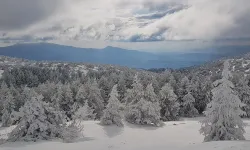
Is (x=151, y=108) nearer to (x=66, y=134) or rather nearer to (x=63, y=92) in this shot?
(x=66, y=134)

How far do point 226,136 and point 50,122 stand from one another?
14.5m

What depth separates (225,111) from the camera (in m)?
24.8

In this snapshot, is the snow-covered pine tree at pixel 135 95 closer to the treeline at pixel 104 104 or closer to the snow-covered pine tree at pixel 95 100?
the treeline at pixel 104 104

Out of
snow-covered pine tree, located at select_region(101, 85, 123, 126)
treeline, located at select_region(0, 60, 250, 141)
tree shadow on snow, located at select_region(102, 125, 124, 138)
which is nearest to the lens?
treeline, located at select_region(0, 60, 250, 141)

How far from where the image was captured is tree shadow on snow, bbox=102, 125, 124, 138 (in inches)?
1430

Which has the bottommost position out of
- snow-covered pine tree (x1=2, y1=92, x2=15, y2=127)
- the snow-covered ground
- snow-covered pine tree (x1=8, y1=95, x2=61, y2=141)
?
snow-covered pine tree (x1=2, y1=92, x2=15, y2=127)

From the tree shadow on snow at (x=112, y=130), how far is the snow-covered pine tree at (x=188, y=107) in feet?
89.9

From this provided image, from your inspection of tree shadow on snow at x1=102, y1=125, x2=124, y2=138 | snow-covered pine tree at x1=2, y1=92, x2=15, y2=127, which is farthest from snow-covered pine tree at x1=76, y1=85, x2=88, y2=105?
tree shadow on snow at x1=102, y1=125, x2=124, y2=138

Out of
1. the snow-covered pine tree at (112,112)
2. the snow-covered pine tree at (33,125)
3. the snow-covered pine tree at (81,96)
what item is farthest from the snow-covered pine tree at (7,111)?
the snow-covered pine tree at (33,125)

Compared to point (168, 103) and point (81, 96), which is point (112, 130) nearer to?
point (81, 96)

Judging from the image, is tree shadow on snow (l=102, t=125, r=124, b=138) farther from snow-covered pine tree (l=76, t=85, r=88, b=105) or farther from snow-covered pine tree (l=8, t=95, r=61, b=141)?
snow-covered pine tree (l=76, t=85, r=88, b=105)

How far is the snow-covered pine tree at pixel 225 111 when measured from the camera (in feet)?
80.6

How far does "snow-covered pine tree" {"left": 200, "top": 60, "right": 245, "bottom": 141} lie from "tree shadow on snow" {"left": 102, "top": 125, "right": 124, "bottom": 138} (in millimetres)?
13620

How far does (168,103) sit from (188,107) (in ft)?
29.2
